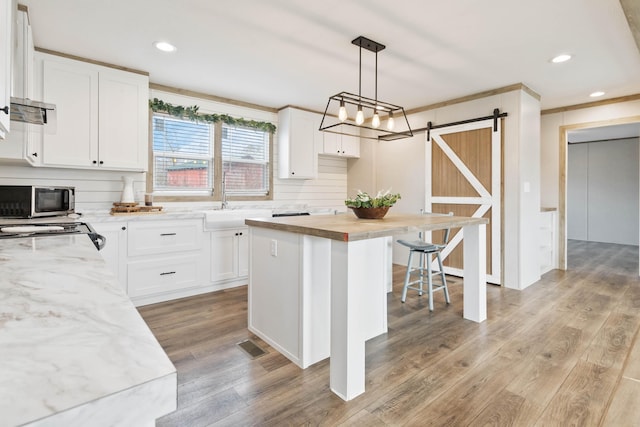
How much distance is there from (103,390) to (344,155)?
17.9 ft

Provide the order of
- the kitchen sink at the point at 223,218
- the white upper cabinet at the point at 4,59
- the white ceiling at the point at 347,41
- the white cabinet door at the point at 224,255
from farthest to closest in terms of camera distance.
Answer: the white cabinet door at the point at 224,255 → the kitchen sink at the point at 223,218 → the white ceiling at the point at 347,41 → the white upper cabinet at the point at 4,59

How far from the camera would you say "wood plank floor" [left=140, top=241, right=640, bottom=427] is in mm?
1817

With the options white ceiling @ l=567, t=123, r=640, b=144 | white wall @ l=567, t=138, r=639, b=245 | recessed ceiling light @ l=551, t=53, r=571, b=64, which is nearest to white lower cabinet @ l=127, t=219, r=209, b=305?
recessed ceiling light @ l=551, t=53, r=571, b=64

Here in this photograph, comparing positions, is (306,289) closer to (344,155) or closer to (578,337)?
(578,337)

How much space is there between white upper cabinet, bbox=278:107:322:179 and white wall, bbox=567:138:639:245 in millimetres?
6650

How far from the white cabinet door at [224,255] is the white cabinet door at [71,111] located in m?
1.43

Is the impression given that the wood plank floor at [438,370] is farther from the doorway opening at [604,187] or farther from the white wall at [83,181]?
the doorway opening at [604,187]

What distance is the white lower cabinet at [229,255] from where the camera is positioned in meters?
3.96

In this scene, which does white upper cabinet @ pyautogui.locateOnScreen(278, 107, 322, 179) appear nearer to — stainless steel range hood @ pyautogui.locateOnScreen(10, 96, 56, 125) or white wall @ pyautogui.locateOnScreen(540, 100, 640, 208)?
stainless steel range hood @ pyautogui.locateOnScreen(10, 96, 56, 125)

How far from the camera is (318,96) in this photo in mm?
4531

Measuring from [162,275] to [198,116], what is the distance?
1983 mm

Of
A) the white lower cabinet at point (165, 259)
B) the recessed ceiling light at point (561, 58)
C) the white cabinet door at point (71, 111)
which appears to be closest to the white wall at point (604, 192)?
the recessed ceiling light at point (561, 58)

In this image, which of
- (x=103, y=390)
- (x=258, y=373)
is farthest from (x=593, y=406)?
(x=103, y=390)

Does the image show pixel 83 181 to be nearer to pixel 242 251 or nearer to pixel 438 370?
pixel 242 251
